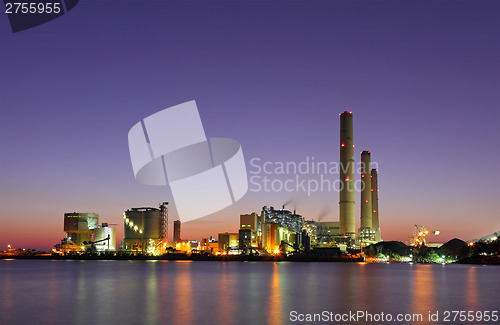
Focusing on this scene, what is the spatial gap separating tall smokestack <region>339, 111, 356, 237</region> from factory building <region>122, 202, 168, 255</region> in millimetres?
69437

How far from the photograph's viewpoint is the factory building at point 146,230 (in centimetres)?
19262

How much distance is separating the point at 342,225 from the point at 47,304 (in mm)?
137846

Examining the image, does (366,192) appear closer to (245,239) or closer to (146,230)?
(245,239)

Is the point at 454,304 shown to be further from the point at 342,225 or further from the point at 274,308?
the point at 342,225

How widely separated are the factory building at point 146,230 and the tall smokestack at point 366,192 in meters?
74.9

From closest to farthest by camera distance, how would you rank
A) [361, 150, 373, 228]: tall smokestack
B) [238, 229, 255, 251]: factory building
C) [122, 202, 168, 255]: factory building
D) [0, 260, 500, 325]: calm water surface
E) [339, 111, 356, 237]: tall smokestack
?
[0, 260, 500, 325]: calm water surface → [339, 111, 356, 237]: tall smokestack → [361, 150, 373, 228]: tall smokestack → [238, 229, 255, 251]: factory building → [122, 202, 168, 255]: factory building

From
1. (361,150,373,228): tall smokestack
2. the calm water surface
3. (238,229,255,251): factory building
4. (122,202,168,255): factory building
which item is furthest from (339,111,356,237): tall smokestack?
the calm water surface

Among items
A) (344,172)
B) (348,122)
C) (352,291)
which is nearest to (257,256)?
(344,172)

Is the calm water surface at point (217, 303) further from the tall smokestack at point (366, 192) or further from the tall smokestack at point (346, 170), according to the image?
the tall smokestack at point (366, 192)

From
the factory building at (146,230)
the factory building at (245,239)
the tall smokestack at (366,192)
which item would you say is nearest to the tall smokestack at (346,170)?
the tall smokestack at (366,192)

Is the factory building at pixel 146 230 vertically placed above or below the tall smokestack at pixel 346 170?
below

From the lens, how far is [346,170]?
166375 mm

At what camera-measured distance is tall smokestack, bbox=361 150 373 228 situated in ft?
613

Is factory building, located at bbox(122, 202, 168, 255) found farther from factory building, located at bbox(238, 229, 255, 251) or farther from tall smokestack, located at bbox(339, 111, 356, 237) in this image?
tall smokestack, located at bbox(339, 111, 356, 237)
